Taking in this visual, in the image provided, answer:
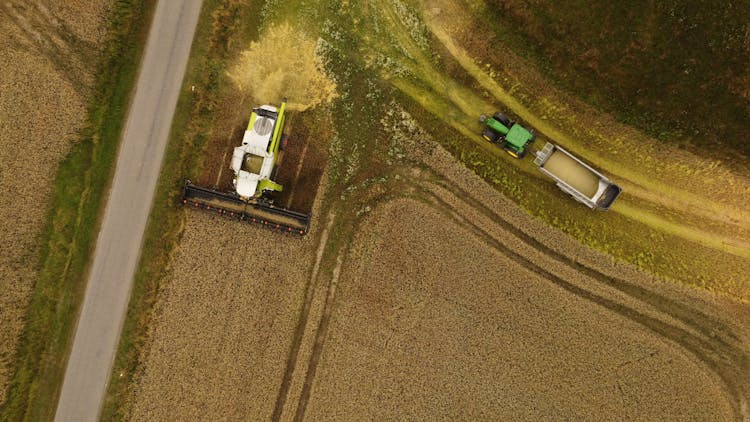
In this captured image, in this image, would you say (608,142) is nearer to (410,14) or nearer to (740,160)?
(740,160)

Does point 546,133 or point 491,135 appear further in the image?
point 546,133

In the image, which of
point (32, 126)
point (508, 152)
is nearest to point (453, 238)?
point (508, 152)

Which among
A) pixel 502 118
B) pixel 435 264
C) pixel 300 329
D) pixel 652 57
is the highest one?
pixel 652 57

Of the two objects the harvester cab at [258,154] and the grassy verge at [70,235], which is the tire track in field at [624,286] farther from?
the grassy verge at [70,235]

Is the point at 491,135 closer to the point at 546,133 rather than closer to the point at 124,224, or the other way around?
the point at 546,133

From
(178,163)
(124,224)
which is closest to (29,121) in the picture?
(124,224)
